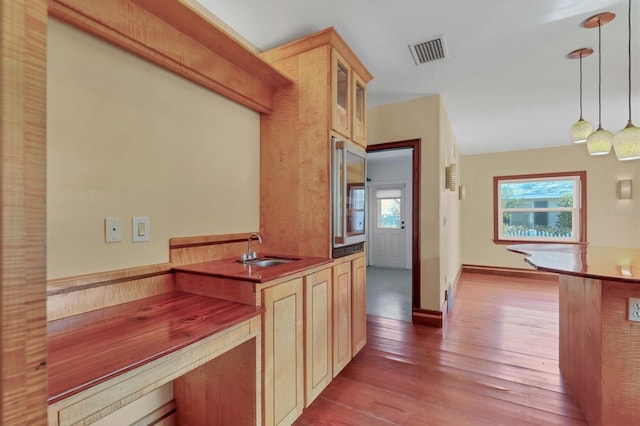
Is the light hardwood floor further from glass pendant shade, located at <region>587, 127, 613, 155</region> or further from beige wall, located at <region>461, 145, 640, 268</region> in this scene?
beige wall, located at <region>461, 145, 640, 268</region>

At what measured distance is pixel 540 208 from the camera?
5582 millimetres

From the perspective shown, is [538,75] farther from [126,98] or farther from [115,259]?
[115,259]

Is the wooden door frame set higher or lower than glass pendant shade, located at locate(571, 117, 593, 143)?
lower

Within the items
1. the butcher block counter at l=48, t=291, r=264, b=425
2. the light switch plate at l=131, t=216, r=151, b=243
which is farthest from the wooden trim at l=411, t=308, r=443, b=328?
the light switch plate at l=131, t=216, r=151, b=243

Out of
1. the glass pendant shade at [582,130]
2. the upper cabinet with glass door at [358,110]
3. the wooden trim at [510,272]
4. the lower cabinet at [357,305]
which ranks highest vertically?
the upper cabinet with glass door at [358,110]

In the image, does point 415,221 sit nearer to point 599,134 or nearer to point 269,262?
point 599,134

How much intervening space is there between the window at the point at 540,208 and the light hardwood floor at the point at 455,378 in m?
2.66

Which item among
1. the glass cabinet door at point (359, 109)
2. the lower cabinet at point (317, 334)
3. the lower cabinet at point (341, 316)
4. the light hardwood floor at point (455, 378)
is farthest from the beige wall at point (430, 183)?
the lower cabinet at point (317, 334)

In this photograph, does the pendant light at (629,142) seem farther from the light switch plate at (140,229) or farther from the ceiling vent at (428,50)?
the light switch plate at (140,229)

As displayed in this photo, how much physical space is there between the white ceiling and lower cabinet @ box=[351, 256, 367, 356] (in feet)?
5.92

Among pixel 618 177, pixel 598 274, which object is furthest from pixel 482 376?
pixel 618 177

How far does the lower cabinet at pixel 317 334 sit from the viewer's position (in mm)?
1736

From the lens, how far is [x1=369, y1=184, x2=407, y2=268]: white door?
6617mm

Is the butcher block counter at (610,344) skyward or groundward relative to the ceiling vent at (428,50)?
groundward
